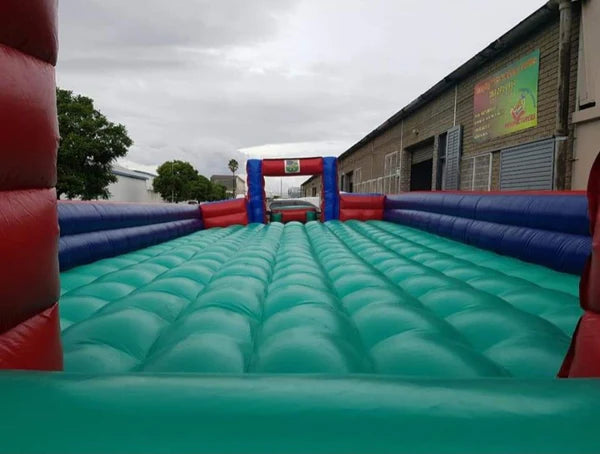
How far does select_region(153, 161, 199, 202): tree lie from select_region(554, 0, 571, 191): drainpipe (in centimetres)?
3317

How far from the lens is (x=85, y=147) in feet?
57.4

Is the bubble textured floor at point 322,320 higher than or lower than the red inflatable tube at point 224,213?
lower

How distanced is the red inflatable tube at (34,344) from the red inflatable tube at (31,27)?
544 mm

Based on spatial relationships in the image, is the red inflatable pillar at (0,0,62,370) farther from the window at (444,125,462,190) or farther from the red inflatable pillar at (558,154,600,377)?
the window at (444,125,462,190)

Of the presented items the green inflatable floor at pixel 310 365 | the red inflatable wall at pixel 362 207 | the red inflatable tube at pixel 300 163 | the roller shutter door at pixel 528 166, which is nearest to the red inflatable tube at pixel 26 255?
the green inflatable floor at pixel 310 365

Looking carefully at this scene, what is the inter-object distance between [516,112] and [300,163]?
419cm

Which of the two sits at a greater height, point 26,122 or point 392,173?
point 392,173

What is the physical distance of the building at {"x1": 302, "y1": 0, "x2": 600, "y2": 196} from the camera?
21.2 ft

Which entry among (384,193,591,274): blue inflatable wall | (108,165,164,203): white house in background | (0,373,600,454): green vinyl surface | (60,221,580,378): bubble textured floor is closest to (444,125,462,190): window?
(384,193,591,274): blue inflatable wall

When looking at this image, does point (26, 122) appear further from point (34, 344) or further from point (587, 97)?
point (587, 97)

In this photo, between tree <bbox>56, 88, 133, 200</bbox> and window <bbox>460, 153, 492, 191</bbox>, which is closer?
window <bbox>460, 153, 492, 191</bbox>

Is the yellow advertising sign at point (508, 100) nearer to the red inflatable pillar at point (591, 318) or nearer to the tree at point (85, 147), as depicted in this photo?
the red inflatable pillar at point (591, 318)

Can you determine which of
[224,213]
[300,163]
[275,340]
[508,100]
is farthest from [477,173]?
[275,340]

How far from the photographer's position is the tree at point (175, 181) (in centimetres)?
3647
